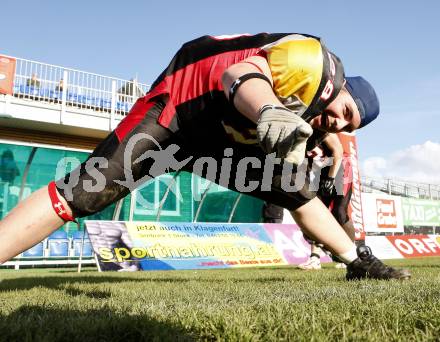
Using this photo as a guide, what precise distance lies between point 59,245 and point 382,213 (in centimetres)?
1494

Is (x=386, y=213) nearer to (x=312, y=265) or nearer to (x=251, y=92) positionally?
(x=312, y=265)

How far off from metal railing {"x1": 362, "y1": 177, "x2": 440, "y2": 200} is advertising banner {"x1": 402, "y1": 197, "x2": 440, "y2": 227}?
6.00ft

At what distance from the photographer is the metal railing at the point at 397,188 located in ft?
85.7

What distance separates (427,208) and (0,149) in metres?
22.0

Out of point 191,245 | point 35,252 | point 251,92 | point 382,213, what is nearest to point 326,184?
point 251,92

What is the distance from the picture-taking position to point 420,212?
24484 millimetres

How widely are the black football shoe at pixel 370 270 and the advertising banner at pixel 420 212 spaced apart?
20363 mm

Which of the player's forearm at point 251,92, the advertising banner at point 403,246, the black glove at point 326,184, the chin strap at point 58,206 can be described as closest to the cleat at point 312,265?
the black glove at point 326,184

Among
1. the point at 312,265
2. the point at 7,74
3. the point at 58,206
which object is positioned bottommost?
the point at 312,265

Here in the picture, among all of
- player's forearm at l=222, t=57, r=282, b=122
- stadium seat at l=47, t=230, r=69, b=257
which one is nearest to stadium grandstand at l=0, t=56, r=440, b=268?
Answer: stadium seat at l=47, t=230, r=69, b=257

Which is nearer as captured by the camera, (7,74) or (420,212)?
(7,74)

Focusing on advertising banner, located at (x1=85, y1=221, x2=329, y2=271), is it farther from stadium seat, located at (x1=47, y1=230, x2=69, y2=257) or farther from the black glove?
the black glove

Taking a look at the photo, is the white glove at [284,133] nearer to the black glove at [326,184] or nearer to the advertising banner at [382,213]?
the black glove at [326,184]

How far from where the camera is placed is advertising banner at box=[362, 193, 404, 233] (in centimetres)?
2077
